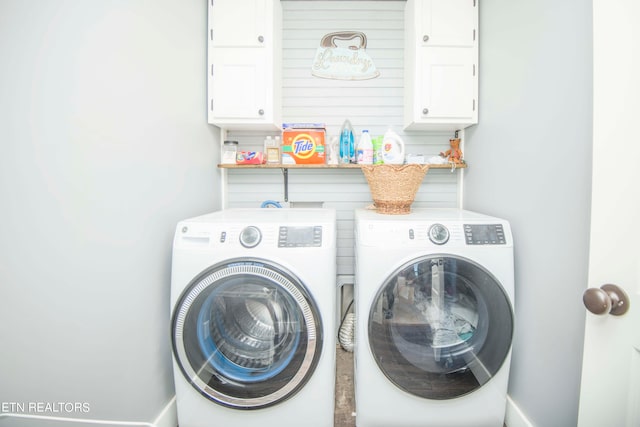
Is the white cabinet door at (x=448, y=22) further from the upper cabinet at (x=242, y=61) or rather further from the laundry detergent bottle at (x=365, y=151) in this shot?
the upper cabinet at (x=242, y=61)

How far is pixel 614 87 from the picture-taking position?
0.70 metres

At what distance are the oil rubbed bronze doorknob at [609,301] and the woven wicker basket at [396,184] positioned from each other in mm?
929

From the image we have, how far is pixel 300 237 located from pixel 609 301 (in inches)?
40.7

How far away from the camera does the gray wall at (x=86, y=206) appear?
0.93 meters

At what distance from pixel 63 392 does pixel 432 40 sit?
2637 mm

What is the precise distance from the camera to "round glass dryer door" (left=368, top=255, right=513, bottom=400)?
123 centimetres

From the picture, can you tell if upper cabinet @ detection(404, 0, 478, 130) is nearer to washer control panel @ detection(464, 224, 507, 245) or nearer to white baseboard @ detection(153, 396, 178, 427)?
washer control panel @ detection(464, 224, 507, 245)

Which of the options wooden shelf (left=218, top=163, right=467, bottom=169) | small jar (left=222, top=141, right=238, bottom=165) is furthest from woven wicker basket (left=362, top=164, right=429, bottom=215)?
small jar (left=222, top=141, right=238, bottom=165)

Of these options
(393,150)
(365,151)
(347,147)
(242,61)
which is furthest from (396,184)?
(242,61)

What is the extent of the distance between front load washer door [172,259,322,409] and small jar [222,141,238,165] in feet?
3.36

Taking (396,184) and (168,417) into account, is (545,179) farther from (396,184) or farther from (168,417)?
(168,417)

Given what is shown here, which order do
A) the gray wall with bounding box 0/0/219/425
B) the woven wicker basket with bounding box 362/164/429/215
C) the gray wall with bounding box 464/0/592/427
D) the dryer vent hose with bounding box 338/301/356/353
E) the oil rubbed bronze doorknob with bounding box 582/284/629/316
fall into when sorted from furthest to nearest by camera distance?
the dryer vent hose with bounding box 338/301/356/353 < the woven wicker basket with bounding box 362/164/429/215 < the gray wall with bounding box 464/0/592/427 < the gray wall with bounding box 0/0/219/425 < the oil rubbed bronze doorknob with bounding box 582/284/629/316

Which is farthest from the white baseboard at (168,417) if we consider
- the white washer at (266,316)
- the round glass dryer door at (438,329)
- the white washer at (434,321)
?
the round glass dryer door at (438,329)

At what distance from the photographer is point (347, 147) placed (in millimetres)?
1928
